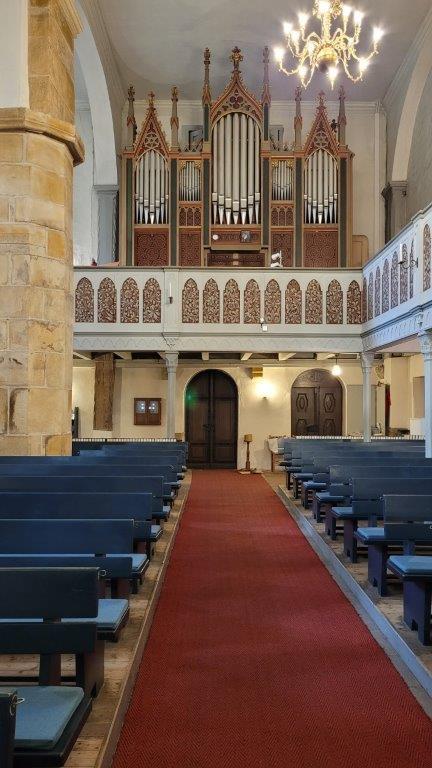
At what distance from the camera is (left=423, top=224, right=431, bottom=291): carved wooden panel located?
9477 mm

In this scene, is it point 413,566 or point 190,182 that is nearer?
point 413,566

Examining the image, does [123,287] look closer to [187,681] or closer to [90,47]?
[90,47]

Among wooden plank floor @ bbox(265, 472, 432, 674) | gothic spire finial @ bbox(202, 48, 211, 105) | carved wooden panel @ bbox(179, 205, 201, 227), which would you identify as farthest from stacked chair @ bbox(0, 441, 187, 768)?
gothic spire finial @ bbox(202, 48, 211, 105)

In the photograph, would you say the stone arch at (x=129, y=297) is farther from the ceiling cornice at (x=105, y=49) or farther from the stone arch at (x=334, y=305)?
the ceiling cornice at (x=105, y=49)

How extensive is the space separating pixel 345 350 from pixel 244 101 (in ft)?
22.0

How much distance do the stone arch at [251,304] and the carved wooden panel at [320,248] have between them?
9.80ft

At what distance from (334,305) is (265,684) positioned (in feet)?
35.5

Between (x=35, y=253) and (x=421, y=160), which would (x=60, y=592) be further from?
(x=421, y=160)

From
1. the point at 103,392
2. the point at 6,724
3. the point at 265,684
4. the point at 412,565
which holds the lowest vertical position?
the point at 265,684

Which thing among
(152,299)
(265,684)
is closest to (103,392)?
(152,299)

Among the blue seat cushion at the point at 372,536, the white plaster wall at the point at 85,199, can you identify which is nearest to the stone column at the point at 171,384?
the white plaster wall at the point at 85,199

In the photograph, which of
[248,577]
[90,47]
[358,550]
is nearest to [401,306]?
[358,550]

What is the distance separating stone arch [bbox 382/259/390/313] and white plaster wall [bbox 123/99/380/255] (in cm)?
576

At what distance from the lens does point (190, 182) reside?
53.3ft
